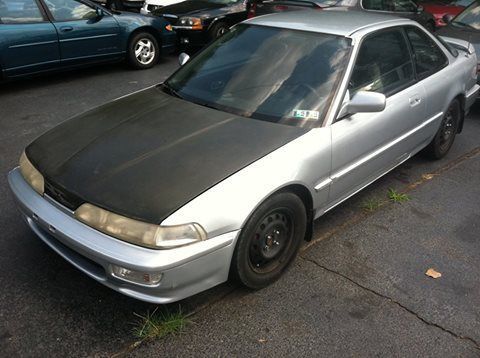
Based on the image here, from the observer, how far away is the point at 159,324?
8.43ft

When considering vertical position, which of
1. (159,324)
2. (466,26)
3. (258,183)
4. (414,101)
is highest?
(466,26)

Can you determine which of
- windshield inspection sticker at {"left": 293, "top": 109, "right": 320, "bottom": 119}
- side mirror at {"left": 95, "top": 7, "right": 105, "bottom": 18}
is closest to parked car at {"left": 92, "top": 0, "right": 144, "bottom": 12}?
side mirror at {"left": 95, "top": 7, "right": 105, "bottom": 18}

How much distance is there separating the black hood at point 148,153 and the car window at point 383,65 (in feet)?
2.65

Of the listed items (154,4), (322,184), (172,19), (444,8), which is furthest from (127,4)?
(322,184)

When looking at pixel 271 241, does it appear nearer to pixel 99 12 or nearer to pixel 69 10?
pixel 69 10

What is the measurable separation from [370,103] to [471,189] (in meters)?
1.86

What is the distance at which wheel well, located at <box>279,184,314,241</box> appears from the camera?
112 inches

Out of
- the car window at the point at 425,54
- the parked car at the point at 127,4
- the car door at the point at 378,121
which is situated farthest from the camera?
the parked car at the point at 127,4

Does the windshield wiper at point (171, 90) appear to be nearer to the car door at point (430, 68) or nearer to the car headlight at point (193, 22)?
the car door at point (430, 68)

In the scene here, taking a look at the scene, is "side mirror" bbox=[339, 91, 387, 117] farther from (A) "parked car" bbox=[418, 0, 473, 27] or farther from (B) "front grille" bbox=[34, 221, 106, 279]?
(A) "parked car" bbox=[418, 0, 473, 27]

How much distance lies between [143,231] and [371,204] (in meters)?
2.25

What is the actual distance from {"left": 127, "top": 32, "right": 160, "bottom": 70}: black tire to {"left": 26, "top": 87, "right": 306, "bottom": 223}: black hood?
4560 mm

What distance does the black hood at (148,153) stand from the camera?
8.01 ft

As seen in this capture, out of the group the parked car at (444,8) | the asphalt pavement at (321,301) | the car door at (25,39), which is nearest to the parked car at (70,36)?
the car door at (25,39)
